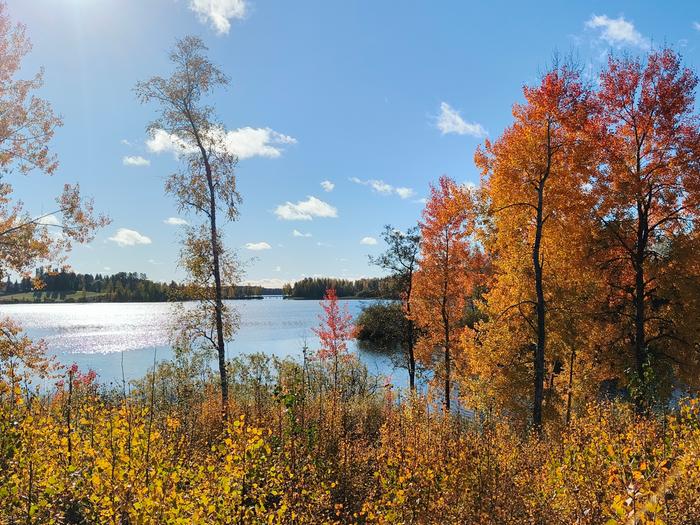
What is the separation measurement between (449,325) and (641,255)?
8.32 m

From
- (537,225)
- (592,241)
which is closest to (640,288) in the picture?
(592,241)

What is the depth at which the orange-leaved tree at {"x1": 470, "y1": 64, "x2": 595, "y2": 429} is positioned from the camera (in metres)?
12.2

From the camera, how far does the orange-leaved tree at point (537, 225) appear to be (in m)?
12.2

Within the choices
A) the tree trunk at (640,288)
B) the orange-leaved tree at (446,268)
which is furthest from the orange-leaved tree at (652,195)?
the orange-leaved tree at (446,268)

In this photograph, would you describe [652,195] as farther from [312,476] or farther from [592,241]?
[312,476]

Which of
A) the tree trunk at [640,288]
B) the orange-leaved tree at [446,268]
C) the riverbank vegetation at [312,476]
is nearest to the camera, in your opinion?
the riverbank vegetation at [312,476]

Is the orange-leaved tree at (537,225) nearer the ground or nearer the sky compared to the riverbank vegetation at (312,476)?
nearer the sky

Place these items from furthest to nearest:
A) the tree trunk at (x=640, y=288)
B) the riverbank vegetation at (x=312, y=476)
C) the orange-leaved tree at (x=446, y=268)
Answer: the orange-leaved tree at (x=446, y=268) < the tree trunk at (x=640, y=288) < the riverbank vegetation at (x=312, y=476)

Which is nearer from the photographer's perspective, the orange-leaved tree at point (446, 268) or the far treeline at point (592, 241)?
the far treeline at point (592, 241)

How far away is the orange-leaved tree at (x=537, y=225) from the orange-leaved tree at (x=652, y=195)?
0.98 m

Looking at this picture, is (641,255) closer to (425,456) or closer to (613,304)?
(613,304)

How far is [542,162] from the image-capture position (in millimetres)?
12445

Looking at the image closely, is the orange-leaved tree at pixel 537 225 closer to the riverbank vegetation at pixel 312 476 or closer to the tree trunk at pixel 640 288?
the tree trunk at pixel 640 288

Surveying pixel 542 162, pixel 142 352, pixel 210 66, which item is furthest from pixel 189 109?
pixel 142 352
